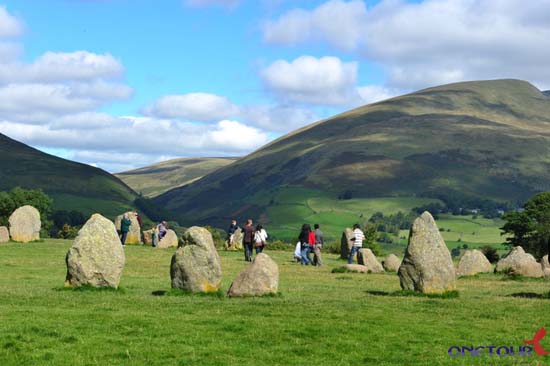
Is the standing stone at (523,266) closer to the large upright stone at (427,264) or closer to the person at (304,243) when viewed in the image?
the person at (304,243)

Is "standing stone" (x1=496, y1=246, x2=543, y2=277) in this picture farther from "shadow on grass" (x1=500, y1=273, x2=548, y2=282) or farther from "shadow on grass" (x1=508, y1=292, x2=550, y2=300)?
"shadow on grass" (x1=508, y1=292, x2=550, y2=300)

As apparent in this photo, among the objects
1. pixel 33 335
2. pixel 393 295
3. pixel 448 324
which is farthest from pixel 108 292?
pixel 448 324

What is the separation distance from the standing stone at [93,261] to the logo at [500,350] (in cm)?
1532

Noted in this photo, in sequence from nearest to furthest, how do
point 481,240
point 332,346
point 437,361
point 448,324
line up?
point 437,361, point 332,346, point 448,324, point 481,240

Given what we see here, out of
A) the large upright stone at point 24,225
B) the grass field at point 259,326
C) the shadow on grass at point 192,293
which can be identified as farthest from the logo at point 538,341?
A: the large upright stone at point 24,225

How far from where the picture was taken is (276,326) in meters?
21.2

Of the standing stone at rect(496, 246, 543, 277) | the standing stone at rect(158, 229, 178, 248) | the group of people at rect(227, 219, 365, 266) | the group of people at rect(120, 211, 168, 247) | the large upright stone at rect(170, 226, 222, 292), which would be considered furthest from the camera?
the standing stone at rect(158, 229, 178, 248)

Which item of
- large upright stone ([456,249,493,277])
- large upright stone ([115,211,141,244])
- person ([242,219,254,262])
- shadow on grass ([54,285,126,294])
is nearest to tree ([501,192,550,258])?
large upright stone ([456,249,493,277])

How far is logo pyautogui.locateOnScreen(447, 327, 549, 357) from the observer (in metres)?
18.1

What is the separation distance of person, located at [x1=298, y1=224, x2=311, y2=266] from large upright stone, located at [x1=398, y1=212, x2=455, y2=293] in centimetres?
1813

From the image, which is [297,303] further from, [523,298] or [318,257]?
[318,257]

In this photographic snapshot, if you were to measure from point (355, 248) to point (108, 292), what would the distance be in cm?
2196

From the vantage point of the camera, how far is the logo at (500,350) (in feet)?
59.3

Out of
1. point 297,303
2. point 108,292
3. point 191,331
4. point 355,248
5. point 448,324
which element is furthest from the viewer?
point 355,248
